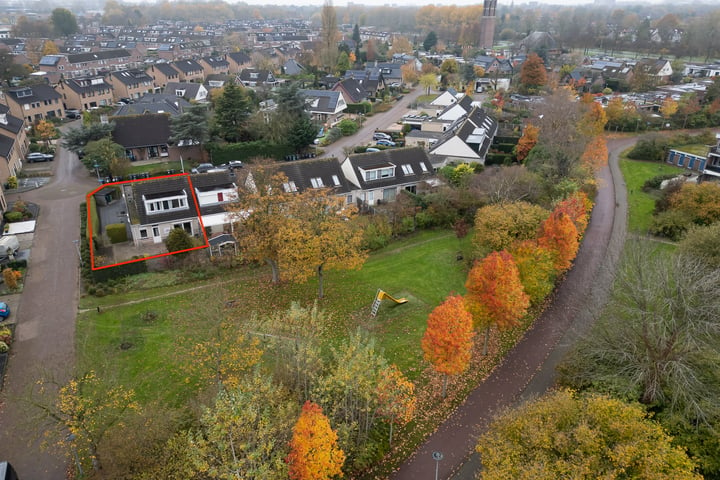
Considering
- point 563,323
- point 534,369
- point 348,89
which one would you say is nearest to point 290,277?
point 534,369

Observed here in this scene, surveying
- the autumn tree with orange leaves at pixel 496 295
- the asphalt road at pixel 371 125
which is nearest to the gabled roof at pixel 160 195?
the asphalt road at pixel 371 125

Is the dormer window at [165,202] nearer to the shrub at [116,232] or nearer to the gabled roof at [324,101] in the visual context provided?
the shrub at [116,232]

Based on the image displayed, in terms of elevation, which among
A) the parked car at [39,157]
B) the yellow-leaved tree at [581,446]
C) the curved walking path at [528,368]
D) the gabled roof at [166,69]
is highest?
the gabled roof at [166,69]

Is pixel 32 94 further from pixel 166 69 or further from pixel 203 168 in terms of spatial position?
pixel 203 168

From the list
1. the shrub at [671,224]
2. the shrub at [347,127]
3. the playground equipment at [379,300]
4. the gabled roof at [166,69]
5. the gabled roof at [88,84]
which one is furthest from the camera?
the gabled roof at [166,69]

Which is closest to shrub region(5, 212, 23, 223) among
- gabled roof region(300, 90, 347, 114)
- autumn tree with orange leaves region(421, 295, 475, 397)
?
autumn tree with orange leaves region(421, 295, 475, 397)

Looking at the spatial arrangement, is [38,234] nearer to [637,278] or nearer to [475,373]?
[475,373]
